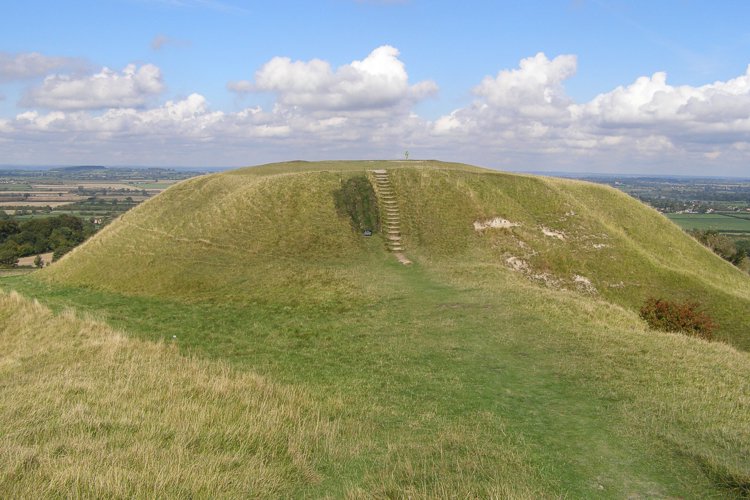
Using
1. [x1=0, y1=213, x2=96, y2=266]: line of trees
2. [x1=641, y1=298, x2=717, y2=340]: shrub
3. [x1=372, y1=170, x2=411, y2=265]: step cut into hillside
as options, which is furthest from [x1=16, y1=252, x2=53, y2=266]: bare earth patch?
[x1=641, y1=298, x2=717, y2=340]: shrub

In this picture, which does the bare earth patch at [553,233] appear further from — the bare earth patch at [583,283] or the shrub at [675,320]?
the shrub at [675,320]

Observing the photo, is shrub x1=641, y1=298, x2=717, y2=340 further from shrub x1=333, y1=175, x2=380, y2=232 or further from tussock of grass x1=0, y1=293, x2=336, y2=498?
tussock of grass x1=0, y1=293, x2=336, y2=498

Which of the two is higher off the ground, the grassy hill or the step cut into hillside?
the step cut into hillside

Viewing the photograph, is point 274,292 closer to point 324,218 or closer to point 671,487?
point 324,218

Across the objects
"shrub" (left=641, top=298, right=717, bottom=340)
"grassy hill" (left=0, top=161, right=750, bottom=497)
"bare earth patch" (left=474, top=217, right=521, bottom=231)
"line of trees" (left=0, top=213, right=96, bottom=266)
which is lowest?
"line of trees" (left=0, top=213, right=96, bottom=266)

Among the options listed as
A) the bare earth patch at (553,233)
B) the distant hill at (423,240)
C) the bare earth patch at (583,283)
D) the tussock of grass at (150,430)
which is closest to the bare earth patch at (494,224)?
the distant hill at (423,240)

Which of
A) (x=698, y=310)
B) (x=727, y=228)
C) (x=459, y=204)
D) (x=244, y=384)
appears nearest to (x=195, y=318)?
(x=244, y=384)
